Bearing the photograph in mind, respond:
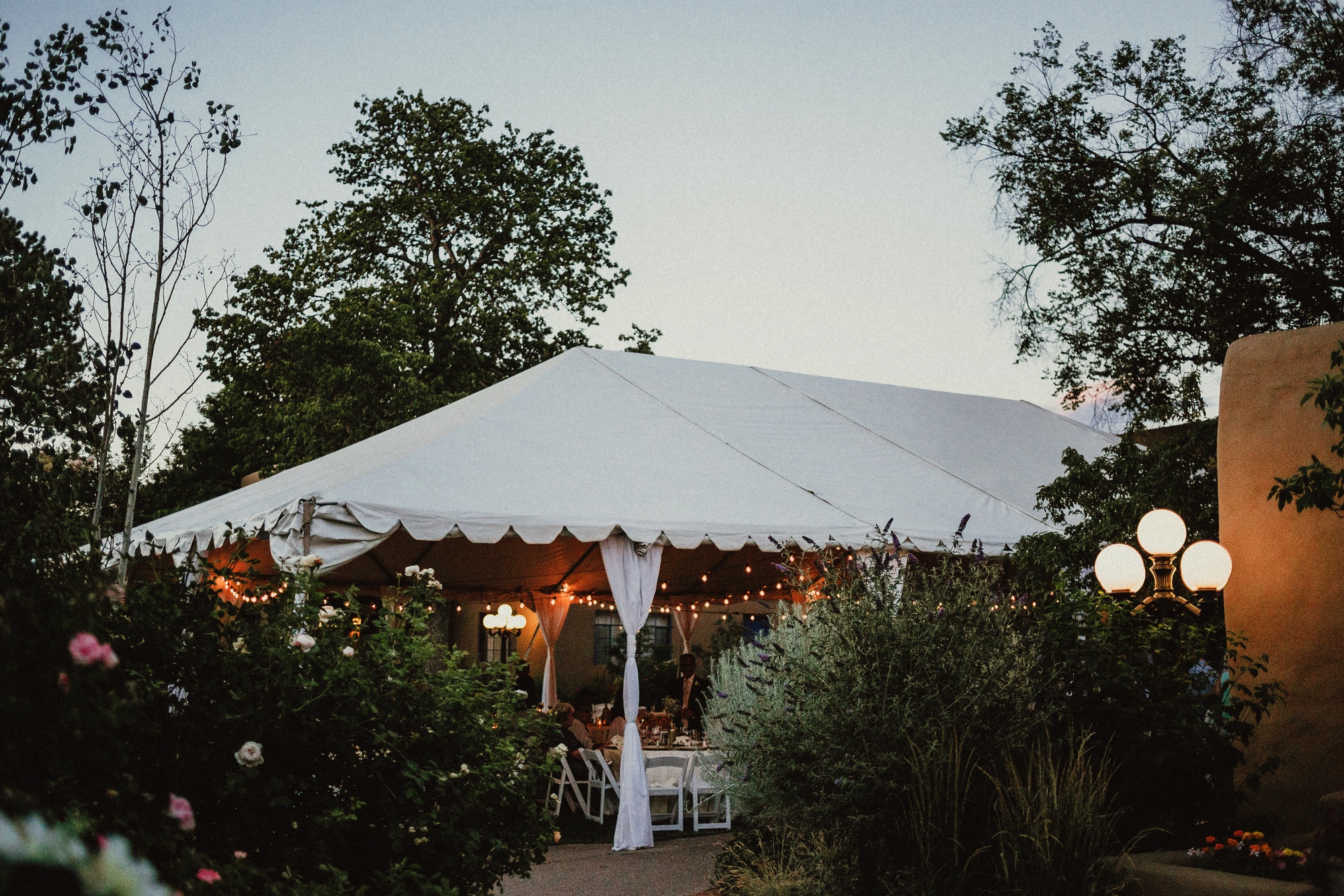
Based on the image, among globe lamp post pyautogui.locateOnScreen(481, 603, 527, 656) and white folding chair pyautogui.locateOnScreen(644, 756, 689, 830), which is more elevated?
globe lamp post pyautogui.locateOnScreen(481, 603, 527, 656)

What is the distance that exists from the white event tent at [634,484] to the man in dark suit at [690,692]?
46.8 inches

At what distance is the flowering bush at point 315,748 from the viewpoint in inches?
116

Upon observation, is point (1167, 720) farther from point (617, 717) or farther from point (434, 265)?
point (434, 265)

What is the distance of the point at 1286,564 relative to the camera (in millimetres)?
5551

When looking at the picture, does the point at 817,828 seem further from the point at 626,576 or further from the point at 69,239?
the point at 69,239

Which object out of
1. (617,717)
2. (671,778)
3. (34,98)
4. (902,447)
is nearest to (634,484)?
(671,778)

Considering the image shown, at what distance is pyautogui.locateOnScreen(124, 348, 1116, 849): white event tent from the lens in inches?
334

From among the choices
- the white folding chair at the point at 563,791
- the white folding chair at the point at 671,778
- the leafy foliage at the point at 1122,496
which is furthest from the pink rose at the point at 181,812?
the white folding chair at the point at 563,791

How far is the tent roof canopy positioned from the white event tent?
2 centimetres

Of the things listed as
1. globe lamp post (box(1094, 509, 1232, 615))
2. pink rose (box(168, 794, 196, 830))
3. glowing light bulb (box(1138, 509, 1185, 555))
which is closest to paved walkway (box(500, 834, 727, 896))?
globe lamp post (box(1094, 509, 1232, 615))

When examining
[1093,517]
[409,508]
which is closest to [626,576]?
[409,508]

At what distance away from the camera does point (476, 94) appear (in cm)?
2133

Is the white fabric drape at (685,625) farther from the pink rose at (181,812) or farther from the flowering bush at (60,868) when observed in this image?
the flowering bush at (60,868)

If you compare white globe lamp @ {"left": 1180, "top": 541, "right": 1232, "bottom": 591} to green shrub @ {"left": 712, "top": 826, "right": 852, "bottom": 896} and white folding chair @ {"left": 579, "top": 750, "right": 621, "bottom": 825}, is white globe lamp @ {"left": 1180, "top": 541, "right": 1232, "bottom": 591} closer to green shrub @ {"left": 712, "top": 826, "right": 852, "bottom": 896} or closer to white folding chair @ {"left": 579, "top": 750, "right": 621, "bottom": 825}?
green shrub @ {"left": 712, "top": 826, "right": 852, "bottom": 896}
